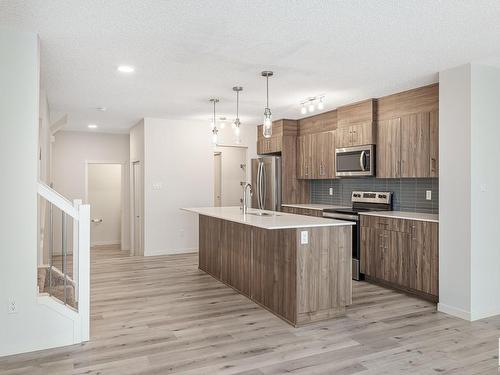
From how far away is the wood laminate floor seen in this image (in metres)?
2.79

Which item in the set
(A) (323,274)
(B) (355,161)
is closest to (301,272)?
(A) (323,274)

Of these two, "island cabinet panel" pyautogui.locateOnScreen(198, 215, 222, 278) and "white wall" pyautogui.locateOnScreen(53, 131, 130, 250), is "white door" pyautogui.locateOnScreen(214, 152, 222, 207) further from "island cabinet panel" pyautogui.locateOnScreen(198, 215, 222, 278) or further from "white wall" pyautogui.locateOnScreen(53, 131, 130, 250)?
"island cabinet panel" pyautogui.locateOnScreen(198, 215, 222, 278)

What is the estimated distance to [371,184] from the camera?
600 cm

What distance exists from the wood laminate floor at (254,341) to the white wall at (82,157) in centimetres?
416

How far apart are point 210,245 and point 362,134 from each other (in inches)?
105

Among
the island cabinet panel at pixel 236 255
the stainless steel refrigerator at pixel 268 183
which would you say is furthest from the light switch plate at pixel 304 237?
the stainless steel refrigerator at pixel 268 183

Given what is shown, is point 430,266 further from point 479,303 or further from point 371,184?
point 371,184

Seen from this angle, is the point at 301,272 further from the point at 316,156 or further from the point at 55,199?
the point at 316,156

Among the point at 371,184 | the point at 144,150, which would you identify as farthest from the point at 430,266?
the point at 144,150

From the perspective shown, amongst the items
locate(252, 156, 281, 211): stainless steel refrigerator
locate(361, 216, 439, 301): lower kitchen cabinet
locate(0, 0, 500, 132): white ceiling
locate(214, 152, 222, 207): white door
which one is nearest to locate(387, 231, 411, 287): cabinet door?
locate(361, 216, 439, 301): lower kitchen cabinet

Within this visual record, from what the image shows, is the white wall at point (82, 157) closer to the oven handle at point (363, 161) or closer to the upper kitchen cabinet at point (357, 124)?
the upper kitchen cabinet at point (357, 124)

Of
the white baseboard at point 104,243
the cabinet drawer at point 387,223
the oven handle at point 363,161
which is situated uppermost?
the oven handle at point 363,161

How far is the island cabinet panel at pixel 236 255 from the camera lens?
4504 mm

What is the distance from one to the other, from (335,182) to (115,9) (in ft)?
16.1
